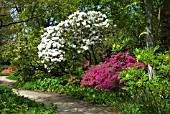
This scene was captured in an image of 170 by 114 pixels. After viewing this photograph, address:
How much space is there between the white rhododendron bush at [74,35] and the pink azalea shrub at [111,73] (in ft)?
8.15

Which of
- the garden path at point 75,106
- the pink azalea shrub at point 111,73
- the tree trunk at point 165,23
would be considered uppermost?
the tree trunk at point 165,23

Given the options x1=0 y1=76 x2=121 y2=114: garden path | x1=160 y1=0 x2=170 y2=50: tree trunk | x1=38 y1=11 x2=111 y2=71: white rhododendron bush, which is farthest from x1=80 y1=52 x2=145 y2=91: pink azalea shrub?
x1=38 y1=11 x2=111 y2=71: white rhododendron bush

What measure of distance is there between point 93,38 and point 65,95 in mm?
3186

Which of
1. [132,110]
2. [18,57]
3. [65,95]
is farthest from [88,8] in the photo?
[132,110]

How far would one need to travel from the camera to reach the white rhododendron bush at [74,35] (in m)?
13.0

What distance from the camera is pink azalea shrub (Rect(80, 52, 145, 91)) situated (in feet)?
31.4

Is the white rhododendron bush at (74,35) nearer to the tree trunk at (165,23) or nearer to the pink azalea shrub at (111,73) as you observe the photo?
the pink azalea shrub at (111,73)

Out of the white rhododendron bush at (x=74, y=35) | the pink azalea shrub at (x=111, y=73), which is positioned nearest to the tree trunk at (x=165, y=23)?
Result: the pink azalea shrub at (x=111, y=73)

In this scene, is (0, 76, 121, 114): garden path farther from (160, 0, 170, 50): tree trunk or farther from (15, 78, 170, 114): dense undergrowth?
(160, 0, 170, 50): tree trunk

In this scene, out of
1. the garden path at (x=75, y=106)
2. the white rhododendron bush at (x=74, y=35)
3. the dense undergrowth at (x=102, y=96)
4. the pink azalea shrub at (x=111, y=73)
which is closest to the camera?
the dense undergrowth at (x=102, y=96)

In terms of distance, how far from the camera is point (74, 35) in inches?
519

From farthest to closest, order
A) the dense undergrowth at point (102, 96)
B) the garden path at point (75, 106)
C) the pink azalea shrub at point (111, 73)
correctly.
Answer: the pink azalea shrub at point (111, 73) < the garden path at point (75, 106) < the dense undergrowth at point (102, 96)

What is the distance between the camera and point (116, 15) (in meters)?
14.6

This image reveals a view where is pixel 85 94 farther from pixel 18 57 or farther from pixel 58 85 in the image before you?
pixel 18 57
